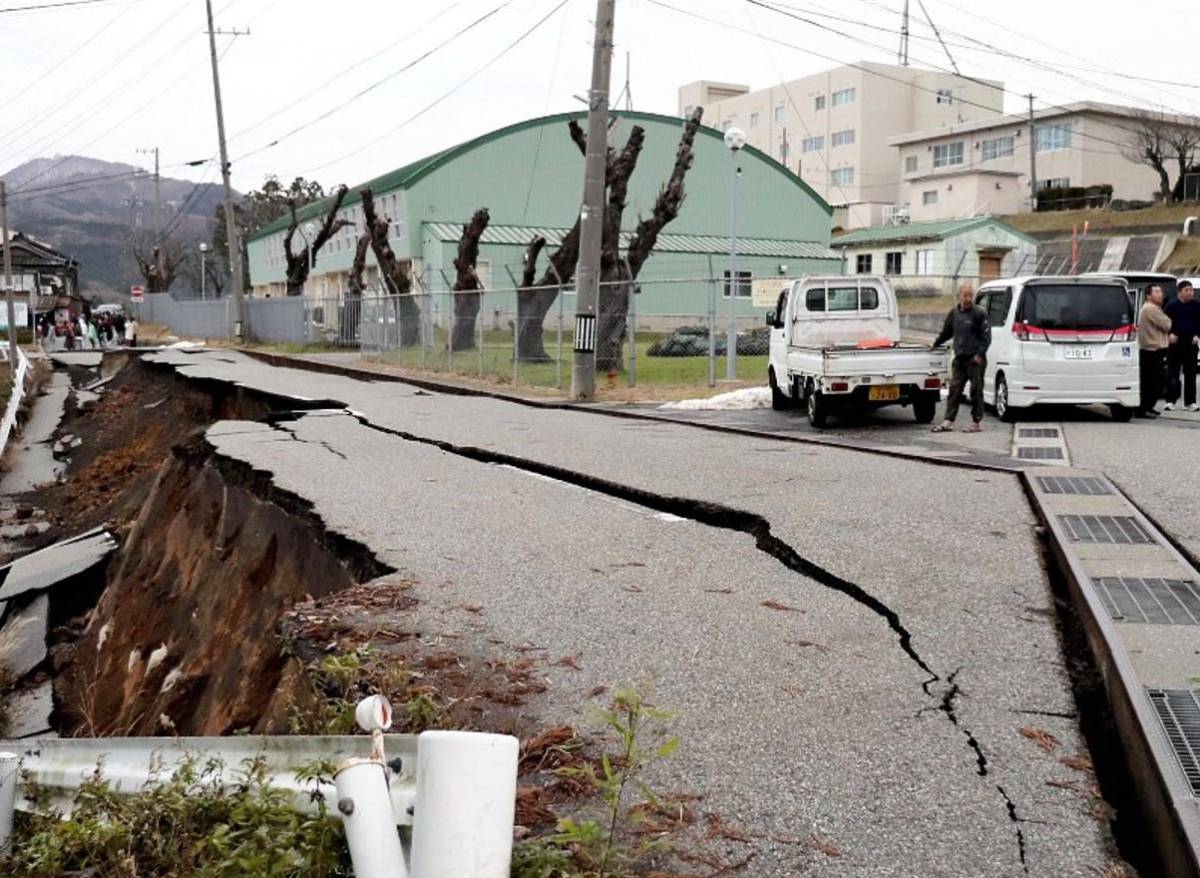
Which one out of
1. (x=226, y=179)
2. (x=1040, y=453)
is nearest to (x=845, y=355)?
(x=1040, y=453)

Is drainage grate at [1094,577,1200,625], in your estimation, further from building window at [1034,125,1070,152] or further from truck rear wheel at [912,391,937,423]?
building window at [1034,125,1070,152]

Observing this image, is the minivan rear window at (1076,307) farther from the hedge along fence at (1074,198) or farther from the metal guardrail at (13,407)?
the hedge along fence at (1074,198)

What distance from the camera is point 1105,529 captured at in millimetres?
7984

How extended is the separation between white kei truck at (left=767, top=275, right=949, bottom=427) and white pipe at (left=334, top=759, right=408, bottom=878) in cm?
1242

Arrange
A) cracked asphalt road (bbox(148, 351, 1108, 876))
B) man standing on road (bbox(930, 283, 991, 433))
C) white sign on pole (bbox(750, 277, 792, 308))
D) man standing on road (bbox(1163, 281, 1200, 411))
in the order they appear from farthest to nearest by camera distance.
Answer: white sign on pole (bbox(750, 277, 792, 308)) < man standing on road (bbox(1163, 281, 1200, 411)) < man standing on road (bbox(930, 283, 991, 433)) < cracked asphalt road (bbox(148, 351, 1108, 876))

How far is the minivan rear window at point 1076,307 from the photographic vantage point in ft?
49.8

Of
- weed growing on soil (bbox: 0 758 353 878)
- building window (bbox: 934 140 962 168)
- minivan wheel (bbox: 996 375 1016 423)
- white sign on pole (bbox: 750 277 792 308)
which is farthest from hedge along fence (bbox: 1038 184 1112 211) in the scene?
weed growing on soil (bbox: 0 758 353 878)

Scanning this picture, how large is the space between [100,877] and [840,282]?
15370 millimetres

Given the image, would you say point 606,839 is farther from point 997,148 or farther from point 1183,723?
point 997,148

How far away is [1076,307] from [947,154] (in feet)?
194

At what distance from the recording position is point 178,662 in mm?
8945

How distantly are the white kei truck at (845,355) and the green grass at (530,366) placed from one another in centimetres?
525

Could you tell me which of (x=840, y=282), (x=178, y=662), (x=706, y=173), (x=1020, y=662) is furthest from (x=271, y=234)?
(x=1020, y=662)

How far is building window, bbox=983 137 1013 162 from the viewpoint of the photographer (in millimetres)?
67312
